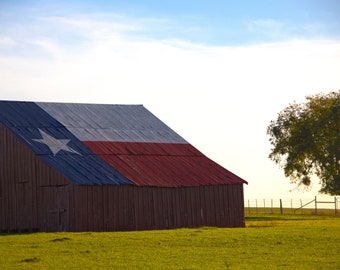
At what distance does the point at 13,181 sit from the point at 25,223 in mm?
2542

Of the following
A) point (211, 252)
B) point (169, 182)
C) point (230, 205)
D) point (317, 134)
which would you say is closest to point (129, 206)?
point (169, 182)

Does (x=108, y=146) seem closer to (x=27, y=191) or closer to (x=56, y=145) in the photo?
(x=56, y=145)

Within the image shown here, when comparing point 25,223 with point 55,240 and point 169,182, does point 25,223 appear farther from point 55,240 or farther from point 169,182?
point 55,240

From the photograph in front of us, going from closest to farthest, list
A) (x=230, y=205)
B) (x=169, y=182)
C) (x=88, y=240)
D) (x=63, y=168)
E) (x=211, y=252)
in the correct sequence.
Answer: (x=211, y=252) → (x=88, y=240) → (x=63, y=168) → (x=169, y=182) → (x=230, y=205)

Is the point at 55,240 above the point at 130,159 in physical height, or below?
below

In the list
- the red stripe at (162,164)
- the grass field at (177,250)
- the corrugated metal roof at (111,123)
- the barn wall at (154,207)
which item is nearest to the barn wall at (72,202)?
the barn wall at (154,207)

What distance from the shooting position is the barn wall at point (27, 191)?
55719 mm

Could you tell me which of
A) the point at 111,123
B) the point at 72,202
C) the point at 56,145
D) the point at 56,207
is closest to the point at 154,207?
the point at 72,202

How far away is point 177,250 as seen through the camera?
3941cm

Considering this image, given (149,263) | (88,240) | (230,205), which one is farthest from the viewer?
(230,205)

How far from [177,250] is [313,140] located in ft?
213

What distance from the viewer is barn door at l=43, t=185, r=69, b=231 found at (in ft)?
181

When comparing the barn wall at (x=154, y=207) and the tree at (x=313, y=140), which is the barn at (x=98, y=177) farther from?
the tree at (x=313, y=140)

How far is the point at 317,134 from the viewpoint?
10244 cm
